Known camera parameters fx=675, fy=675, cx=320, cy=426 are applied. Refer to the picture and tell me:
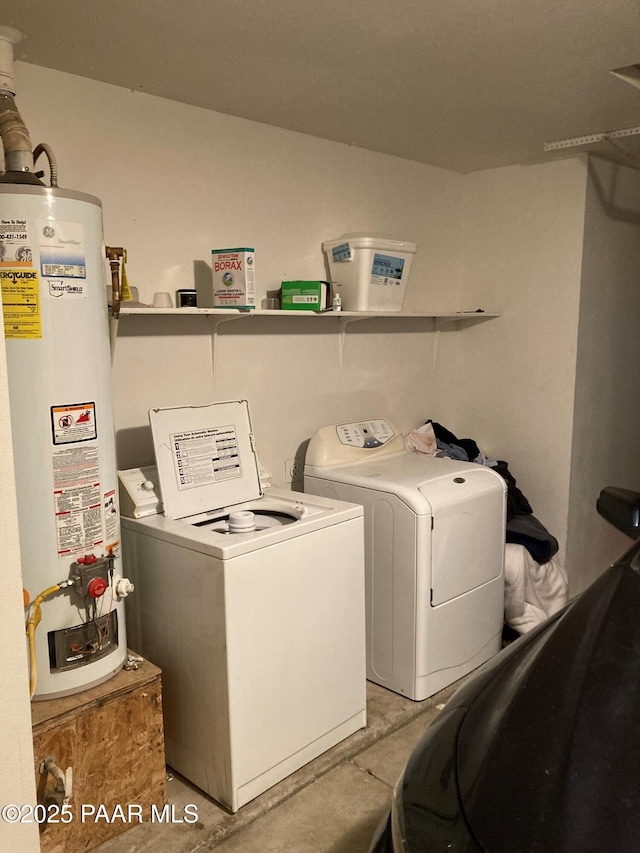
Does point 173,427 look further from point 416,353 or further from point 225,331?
point 416,353

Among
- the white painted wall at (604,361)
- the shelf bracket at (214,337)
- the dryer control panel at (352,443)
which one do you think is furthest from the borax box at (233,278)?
the white painted wall at (604,361)

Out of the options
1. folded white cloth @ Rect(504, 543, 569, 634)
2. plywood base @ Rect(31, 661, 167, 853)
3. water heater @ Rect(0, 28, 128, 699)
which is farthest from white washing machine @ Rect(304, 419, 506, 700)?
water heater @ Rect(0, 28, 128, 699)

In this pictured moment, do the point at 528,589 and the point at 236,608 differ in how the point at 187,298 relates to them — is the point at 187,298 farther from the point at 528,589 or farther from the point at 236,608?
the point at 528,589

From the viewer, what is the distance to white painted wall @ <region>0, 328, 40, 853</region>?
4.55ft

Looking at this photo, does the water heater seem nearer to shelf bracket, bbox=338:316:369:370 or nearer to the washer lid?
the washer lid

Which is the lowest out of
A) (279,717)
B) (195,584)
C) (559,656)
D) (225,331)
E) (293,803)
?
(293,803)

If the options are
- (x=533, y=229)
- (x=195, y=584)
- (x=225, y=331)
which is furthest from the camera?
(x=533, y=229)

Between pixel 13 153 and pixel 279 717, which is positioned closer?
pixel 13 153

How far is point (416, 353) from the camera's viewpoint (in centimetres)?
363

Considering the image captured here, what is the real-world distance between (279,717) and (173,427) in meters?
1.02

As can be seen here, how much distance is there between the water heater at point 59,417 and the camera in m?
1.72

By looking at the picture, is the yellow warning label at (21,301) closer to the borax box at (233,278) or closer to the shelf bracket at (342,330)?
the borax box at (233,278)

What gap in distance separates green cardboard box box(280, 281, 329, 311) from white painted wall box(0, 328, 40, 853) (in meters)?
1.56

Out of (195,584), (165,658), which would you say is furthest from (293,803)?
(195,584)
